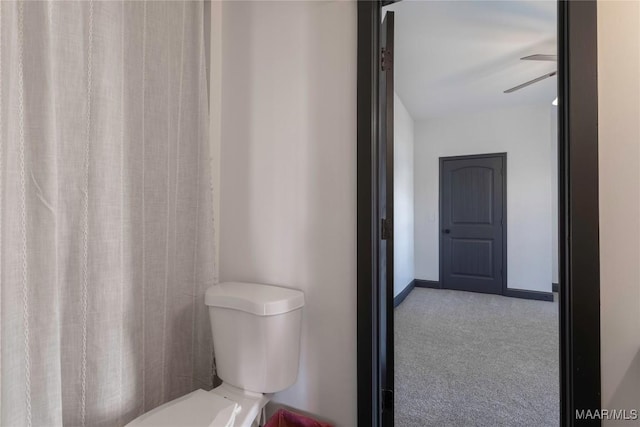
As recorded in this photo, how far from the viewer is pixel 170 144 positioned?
4.24ft

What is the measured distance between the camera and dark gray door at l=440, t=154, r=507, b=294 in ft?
14.3

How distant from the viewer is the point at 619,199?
93 cm

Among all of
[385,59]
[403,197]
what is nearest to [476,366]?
[385,59]

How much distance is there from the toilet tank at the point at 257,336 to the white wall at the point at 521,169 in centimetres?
403

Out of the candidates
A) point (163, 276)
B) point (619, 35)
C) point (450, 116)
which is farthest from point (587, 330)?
point (450, 116)

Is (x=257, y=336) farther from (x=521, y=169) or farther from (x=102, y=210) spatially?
(x=521, y=169)

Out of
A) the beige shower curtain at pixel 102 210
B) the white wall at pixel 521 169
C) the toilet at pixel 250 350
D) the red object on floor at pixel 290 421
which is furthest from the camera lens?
the white wall at pixel 521 169

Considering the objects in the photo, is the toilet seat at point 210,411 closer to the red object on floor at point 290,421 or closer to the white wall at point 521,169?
the red object on floor at point 290,421

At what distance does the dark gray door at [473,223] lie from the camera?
4.35 m

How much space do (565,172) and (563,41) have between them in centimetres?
43

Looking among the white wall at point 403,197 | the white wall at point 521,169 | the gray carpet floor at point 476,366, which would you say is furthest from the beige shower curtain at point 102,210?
the white wall at point 521,169

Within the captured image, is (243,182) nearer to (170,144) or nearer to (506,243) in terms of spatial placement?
(170,144)

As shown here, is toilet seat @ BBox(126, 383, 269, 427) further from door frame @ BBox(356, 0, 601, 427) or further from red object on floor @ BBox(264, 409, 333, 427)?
door frame @ BBox(356, 0, 601, 427)

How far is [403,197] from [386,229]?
311 cm
